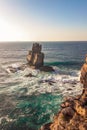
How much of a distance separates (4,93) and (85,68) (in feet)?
72.0

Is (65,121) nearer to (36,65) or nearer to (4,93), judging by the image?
(4,93)

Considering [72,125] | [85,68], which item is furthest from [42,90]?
[72,125]

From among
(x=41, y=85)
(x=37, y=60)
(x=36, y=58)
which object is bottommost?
(x=41, y=85)

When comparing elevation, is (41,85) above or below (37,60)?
below

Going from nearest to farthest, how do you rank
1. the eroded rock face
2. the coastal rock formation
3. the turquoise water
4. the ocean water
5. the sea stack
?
1. the coastal rock formation
2. the turquoise water
3. the ocean water
4. the sea stack
5. the eroded rock face

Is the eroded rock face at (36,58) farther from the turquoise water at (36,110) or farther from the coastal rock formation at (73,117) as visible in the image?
the coastal rock formation at (73,117)

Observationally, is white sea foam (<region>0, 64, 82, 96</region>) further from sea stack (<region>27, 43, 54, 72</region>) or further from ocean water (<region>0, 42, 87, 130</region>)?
sea stack (<region>27, 43, 54, 72</region>)

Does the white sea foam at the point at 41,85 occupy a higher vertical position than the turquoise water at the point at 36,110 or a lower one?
higher

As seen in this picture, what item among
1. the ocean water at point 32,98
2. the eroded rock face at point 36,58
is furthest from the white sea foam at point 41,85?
the eroded rock face at point 36,58

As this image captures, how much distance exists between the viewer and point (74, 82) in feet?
200

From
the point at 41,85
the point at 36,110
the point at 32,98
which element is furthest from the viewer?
the point at 41,85

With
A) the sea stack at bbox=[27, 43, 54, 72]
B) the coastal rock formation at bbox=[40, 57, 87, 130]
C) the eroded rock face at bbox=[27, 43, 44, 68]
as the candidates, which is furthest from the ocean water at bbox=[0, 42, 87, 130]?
the coastal rock formation at bbox=[40, 57, 87, 130]

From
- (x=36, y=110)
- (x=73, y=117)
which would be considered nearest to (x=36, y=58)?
(x=36, y=110)

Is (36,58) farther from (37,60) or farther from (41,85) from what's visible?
(41,85)
